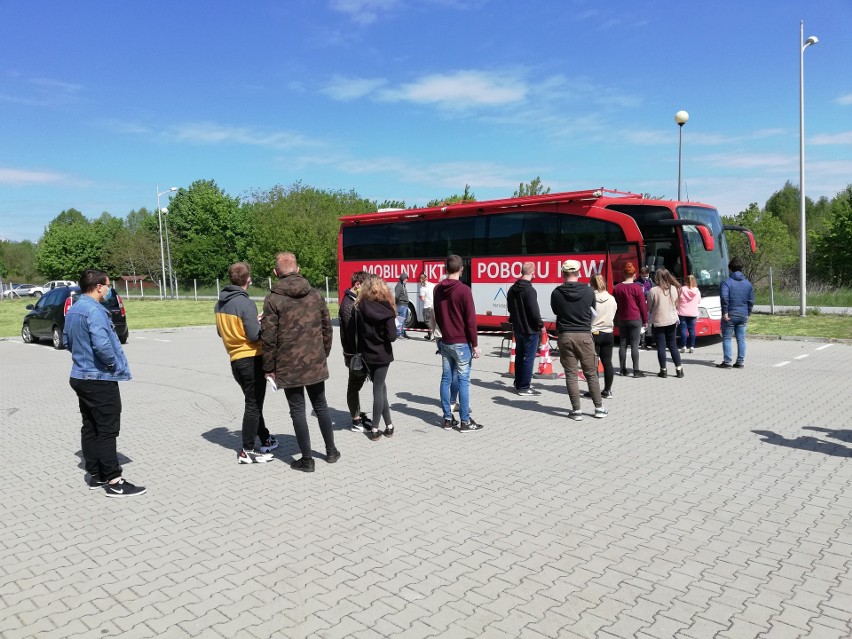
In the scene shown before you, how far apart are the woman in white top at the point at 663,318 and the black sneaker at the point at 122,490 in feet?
26.7

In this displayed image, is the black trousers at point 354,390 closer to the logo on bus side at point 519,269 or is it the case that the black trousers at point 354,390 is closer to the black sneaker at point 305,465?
the black sneaker at point 305,465

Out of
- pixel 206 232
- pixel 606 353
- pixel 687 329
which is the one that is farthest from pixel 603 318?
pixel 206 232

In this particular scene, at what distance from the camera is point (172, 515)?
4.95 m

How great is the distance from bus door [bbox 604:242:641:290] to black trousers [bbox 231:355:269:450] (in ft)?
33.5

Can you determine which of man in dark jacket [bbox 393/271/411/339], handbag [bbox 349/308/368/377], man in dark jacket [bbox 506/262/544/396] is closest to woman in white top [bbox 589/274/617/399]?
man in dark jacket [bbox 506/262/544/396]

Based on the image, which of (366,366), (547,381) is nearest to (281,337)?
(366,366)

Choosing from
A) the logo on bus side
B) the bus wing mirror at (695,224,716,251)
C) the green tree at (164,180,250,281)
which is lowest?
the logo on bus side

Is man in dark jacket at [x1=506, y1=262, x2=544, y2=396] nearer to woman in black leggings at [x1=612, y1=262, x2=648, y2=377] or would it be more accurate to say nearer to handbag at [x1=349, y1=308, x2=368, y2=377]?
woman in black leggings at [x1=612, y1=262, x2=648, y2=377]

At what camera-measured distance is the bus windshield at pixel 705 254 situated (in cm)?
1458

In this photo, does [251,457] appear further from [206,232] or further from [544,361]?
[206,232]

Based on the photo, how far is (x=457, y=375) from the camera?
7.40 m

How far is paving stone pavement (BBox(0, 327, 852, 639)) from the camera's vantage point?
134 inches

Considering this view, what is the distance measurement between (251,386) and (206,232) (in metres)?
67.9

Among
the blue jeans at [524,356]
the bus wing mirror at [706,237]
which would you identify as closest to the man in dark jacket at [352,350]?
the blue jeans at [524,356]
